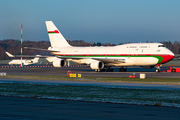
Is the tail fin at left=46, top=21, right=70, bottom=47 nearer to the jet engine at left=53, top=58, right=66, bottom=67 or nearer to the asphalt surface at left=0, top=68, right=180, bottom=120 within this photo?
the jet engine at left=53, top=58, right=66, bottom=67

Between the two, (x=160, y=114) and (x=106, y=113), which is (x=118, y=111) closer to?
(x=106, y=113)

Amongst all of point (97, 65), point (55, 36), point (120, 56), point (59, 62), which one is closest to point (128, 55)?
point (120, 56)

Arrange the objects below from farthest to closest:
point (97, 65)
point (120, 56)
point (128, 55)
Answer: point (120, 56)
point (128, 55)
point (97, 65)

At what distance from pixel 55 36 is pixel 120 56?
51.8ft

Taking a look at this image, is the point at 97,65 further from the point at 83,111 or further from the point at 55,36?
the point at 83,111

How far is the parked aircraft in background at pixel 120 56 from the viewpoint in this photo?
55.1m

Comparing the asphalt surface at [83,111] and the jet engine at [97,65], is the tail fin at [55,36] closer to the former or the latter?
the jet engine at [97,65]

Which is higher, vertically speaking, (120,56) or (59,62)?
(120,56)

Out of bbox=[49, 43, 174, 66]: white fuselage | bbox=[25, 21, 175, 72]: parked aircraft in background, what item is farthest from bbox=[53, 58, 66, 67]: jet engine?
bbox=[49, 43, 174, 66]: white fuselage

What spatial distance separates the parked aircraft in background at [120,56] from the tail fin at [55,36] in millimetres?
3120

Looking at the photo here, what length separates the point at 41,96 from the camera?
73.9 ft

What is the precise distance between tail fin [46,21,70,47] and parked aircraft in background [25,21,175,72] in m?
3.12

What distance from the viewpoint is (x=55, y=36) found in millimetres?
66188

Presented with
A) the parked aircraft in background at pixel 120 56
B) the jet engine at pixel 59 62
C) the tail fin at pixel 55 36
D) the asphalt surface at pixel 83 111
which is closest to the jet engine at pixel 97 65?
the parked aircraft in background at pixel 120 56
